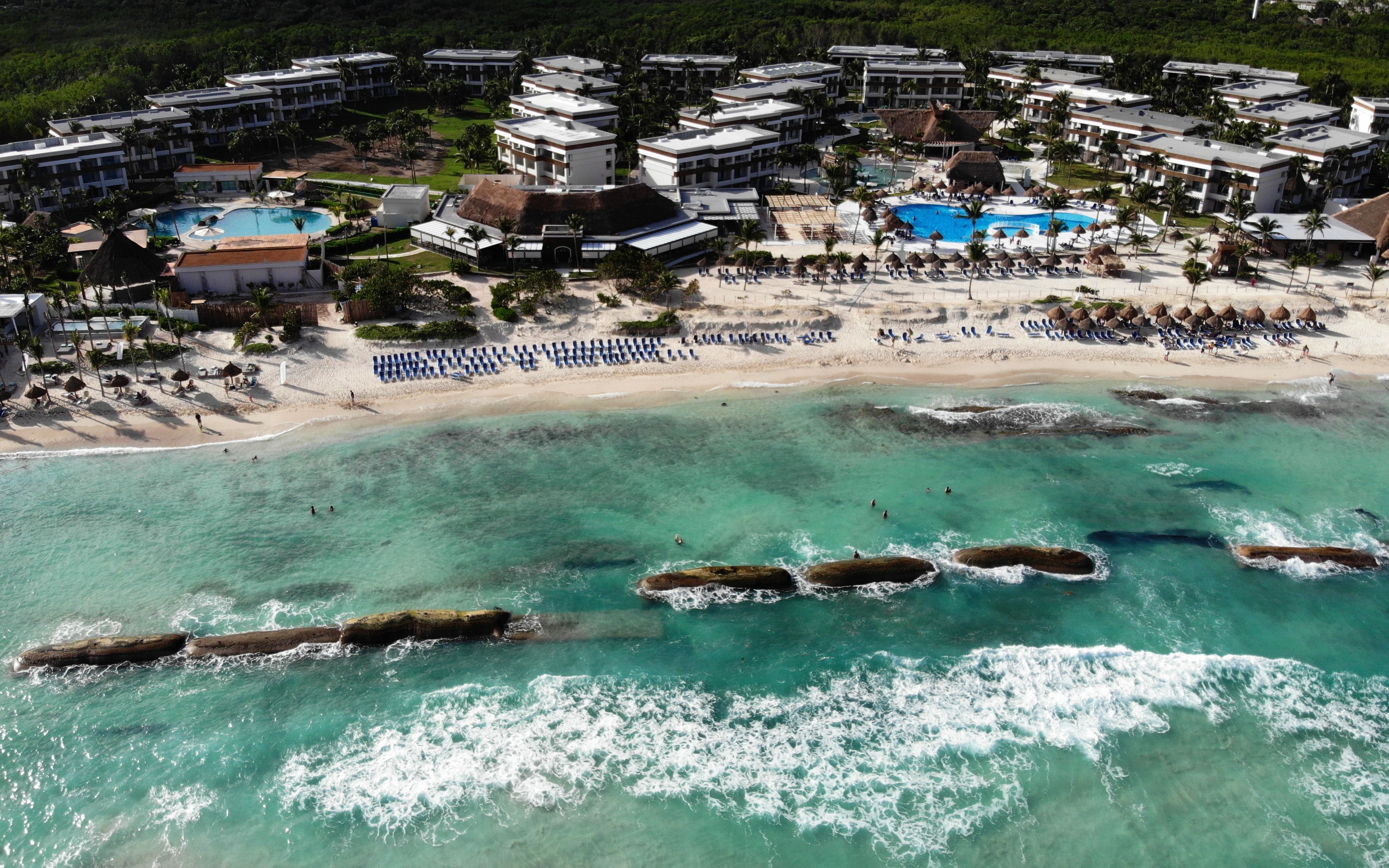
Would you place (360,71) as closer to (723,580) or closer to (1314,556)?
(723,580)

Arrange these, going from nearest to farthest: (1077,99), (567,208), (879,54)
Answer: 1. (567,208)
2. (1077,99)
3. (879,54)

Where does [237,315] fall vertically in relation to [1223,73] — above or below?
below

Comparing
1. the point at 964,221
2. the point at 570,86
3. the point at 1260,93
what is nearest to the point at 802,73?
the point at 570,86

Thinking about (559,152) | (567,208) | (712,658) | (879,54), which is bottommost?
(712,658)

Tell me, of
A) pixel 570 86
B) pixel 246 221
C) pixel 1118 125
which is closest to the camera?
pixel 246 221

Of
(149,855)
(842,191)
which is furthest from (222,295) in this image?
(842,191)

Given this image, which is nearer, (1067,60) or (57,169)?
(57,169)

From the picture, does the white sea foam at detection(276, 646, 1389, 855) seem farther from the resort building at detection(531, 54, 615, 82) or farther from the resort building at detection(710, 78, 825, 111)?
the resort building at detection(531, 54, 615, 82)

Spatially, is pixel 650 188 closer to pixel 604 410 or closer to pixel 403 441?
pixel 604 410

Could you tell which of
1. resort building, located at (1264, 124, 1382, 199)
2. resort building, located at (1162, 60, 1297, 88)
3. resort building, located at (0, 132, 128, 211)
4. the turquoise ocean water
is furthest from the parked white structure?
resort building, located at (1162, 60, 1297, 88)
